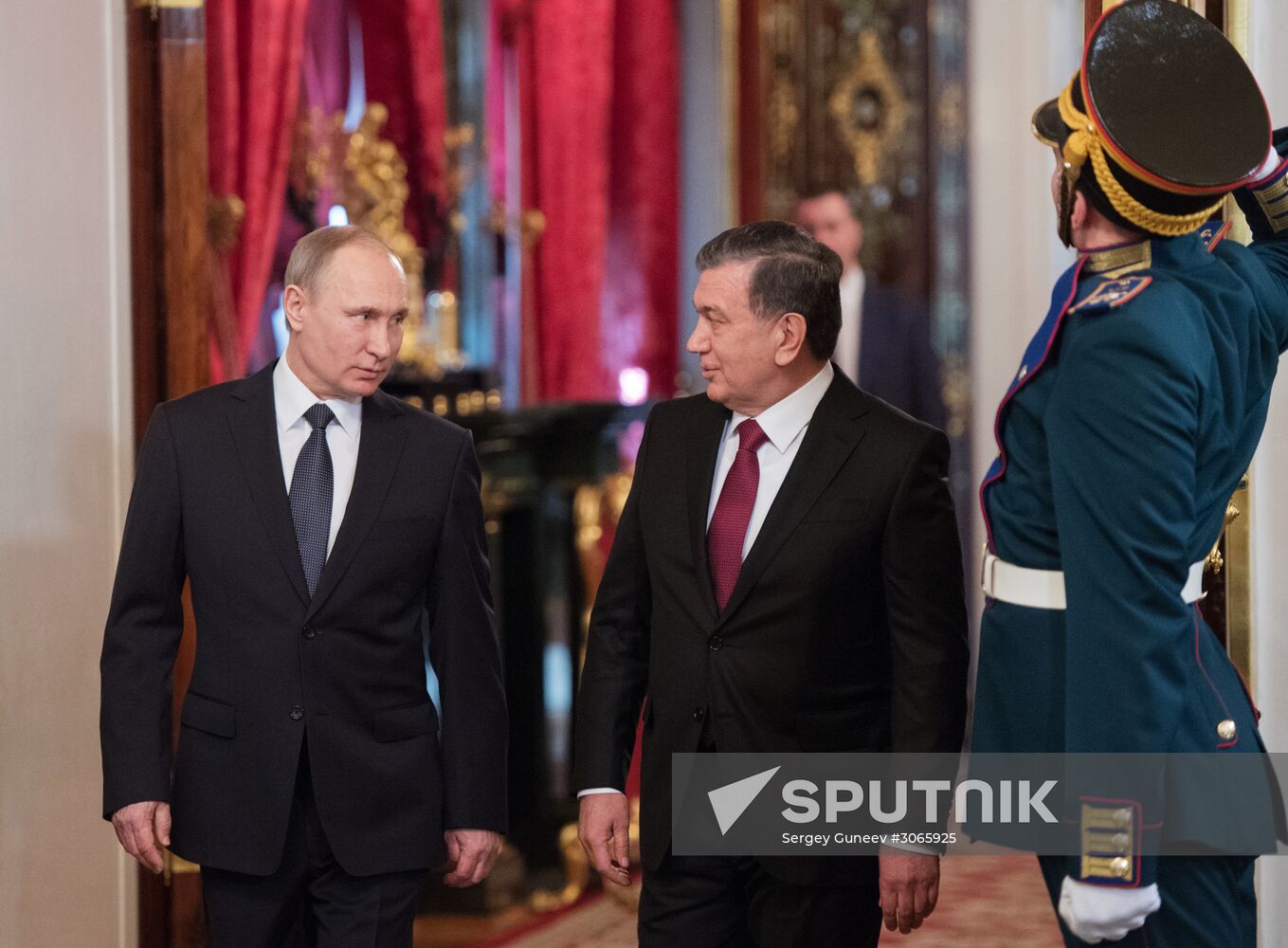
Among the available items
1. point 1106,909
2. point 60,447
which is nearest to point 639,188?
point 60,447

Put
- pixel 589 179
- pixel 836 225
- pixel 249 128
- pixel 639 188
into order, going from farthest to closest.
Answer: pixel 836 225 → pixel 639 188 → pixel 589 179 → pixel 249 128

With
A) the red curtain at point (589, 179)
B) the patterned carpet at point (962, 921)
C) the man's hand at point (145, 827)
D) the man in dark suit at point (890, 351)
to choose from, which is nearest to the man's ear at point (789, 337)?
→ the man's hand at point (145, 827)

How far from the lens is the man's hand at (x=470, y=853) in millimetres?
2543

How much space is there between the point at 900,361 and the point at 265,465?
4491 mm

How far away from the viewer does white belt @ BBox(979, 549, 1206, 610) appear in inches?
83.7

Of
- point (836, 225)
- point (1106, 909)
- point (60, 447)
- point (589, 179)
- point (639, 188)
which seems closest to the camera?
point (1106, 909)

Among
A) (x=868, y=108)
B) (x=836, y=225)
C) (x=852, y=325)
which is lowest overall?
(x=852, y=325)

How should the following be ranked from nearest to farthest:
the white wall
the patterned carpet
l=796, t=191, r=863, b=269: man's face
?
the white wall < the patterned carpet < l=796, t=191, r=863, b=269: man's face

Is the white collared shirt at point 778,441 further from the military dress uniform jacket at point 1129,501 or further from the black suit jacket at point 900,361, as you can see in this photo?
the black suit jacket at point 900,361

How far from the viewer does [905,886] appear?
233 centimetres

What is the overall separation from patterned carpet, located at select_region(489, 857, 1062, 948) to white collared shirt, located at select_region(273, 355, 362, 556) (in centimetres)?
206

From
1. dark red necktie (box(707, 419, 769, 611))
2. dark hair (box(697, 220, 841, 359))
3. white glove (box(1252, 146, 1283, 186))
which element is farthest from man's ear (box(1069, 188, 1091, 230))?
dark red necktie (box(707, 419, 769, 611))

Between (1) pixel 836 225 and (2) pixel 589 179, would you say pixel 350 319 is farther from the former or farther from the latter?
(1) pixel 836 225

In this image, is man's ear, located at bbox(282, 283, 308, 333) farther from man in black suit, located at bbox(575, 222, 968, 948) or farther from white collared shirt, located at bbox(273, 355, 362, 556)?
man in black suit, located at bbox(575, 222, 968, 948)
